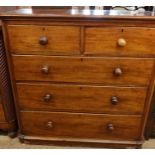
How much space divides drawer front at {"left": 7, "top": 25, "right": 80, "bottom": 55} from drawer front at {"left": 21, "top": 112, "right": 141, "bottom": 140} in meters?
0.46

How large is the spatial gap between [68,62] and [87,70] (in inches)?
4.7

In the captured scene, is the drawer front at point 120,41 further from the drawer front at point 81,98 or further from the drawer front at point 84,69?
the drawer front at point 81,98

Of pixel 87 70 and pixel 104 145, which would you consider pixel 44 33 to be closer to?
pixel 87 70

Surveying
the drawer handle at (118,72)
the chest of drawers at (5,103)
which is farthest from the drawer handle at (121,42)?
the chest of drawers at (5,103)

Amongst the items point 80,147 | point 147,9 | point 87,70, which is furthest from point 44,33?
point 80,147

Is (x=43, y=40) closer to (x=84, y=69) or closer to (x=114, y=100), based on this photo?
(x=84, y=69)

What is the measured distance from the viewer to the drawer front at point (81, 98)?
3.89ft

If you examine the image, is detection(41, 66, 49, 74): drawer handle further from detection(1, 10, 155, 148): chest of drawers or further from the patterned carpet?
the patterned carpet

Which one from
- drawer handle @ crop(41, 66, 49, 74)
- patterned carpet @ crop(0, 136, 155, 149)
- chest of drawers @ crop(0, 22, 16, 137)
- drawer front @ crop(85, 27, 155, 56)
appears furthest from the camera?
patterned carpet @ crop(0, 136, 155, 149)

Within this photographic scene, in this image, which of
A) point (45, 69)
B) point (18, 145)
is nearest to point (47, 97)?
point (45, 69)

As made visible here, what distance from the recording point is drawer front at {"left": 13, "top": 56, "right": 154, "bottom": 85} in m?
1.09

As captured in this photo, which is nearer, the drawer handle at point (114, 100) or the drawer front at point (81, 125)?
the drawer handle at point (114, 100)

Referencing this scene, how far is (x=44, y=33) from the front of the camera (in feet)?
3.39

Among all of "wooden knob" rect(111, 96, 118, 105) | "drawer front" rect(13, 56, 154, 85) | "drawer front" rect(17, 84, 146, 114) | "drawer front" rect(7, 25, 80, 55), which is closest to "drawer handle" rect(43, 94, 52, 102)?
"drawer front" rect(17, 84, 146, 114)
